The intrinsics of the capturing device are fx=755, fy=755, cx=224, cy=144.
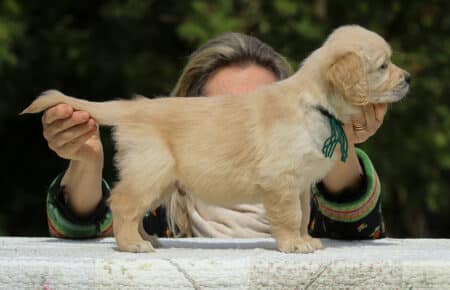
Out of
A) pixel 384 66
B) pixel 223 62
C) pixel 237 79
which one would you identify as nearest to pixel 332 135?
pixel 384 66

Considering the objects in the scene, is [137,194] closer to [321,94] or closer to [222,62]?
[321,94]

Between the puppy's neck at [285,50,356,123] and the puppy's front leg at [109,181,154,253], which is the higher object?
the puppy's neck at [285,50,356,123]

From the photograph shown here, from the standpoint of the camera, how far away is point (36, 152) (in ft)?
32.1

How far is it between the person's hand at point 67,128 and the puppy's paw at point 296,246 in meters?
0.79

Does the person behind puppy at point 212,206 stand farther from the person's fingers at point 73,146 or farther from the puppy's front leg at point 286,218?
the puppy's front leg at point 286,218

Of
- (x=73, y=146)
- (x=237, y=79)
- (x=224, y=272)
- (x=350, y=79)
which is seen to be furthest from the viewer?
(x=237, y=79)

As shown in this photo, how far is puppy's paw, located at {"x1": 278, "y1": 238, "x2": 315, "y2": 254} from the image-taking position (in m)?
2.47

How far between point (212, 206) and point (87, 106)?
89 cm

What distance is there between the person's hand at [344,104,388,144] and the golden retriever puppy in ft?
0.22

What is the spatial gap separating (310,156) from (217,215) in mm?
1414

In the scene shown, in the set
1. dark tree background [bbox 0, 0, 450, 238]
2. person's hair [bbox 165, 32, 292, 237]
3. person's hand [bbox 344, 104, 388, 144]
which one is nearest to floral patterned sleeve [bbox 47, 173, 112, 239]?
person's hair [bbox 165, 32, 292, 237]

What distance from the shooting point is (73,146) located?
9.27 feet

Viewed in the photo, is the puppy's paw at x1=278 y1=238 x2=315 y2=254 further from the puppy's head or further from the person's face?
the person's face

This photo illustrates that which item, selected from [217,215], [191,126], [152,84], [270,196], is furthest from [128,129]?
[152,84]
